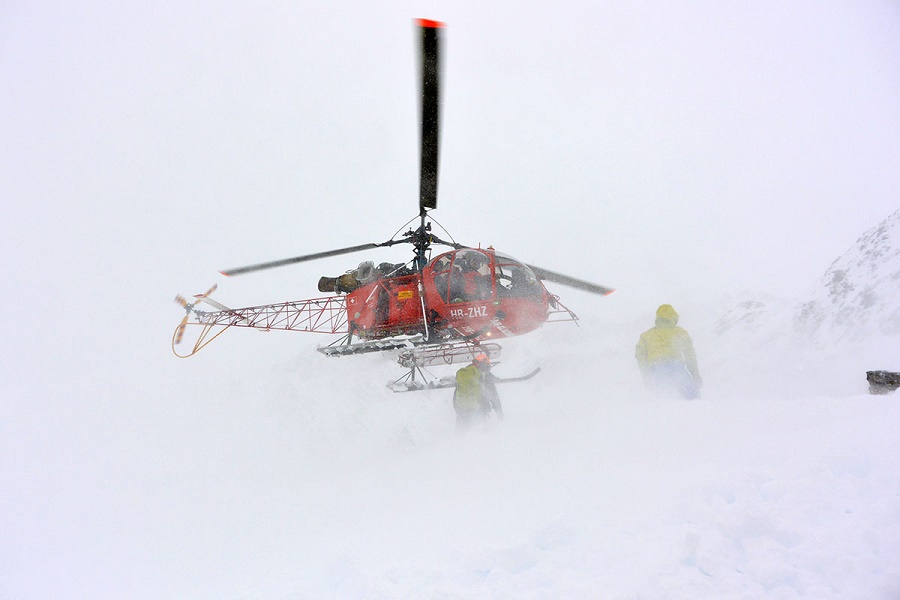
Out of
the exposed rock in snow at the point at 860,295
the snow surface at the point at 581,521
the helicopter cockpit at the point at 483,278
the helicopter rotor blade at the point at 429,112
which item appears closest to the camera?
the snow surface at the point at 581,521

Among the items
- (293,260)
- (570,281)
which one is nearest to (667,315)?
(570,281)

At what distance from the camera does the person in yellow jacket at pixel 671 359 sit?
6457 millimetres

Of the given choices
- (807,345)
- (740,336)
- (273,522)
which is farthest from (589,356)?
(273,522)

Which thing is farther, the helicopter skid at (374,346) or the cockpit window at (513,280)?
the helicopter skid at (374,346)

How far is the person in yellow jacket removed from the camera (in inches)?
254

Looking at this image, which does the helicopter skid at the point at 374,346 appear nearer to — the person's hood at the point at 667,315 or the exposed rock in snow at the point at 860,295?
the person's hood at the point at 667,315

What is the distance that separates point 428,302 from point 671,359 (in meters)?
4.71

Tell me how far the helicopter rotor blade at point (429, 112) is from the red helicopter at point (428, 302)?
33 mm

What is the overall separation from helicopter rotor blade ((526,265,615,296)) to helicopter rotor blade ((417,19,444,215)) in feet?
8.67

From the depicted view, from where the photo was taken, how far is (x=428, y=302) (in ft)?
30.8

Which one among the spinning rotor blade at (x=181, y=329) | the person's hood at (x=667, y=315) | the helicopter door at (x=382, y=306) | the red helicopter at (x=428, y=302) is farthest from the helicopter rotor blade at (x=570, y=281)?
the spinning rotor blade at (x=181, y=329)

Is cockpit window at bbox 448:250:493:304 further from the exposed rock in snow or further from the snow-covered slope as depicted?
the exposed rock in snow


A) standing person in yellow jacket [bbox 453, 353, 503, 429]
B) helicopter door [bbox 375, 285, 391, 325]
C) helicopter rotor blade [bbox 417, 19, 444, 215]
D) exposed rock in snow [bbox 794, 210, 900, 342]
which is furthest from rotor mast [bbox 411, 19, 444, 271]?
exposed rock in snow [bbox 794, 210, 900, 342]

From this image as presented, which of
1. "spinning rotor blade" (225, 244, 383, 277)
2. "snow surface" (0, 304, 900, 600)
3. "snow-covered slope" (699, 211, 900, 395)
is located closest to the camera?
"snow surface" (0, 304, 900, 600)
